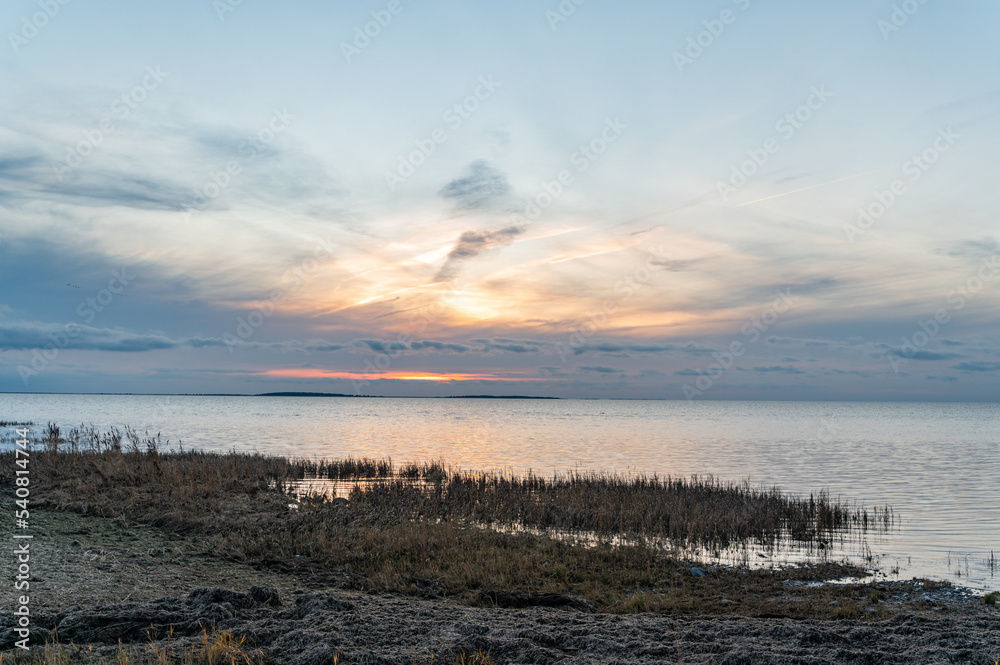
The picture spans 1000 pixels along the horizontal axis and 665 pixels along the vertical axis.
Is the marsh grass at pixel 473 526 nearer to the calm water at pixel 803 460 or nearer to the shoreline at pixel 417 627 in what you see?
the shoreline at pixel 417 627

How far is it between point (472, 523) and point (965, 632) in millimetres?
12839

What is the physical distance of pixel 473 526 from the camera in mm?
17922

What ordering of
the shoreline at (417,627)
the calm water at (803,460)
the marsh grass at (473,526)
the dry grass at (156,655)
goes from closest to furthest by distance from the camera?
the dry grass at (156,655)
the shoreline at (417,627)
the marsh grass at (473,526)
the calm water at (803,460)

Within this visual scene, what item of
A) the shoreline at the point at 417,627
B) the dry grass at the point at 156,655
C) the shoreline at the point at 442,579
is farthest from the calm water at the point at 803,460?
the dry grass at the point at 156,655

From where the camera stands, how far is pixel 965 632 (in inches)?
341

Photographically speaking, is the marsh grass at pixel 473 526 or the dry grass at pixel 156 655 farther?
the marsh grass at pixel 473 526

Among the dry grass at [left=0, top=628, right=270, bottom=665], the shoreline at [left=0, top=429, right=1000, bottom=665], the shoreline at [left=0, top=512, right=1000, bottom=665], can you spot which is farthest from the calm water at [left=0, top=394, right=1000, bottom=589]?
the dry grass at [left=0, top=628, right=270, bottom=665]

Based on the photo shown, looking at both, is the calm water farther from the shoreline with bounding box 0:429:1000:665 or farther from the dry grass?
the dry grass

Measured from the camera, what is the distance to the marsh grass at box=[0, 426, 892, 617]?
1210 cm

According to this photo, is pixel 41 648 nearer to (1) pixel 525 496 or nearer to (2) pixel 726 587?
(2) pixel 726 587

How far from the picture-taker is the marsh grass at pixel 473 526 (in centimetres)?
1210

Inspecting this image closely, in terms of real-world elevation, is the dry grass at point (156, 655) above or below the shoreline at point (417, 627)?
above

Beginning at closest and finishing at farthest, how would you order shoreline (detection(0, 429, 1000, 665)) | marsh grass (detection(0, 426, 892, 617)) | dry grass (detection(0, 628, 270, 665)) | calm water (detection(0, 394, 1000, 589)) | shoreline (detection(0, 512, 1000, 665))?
dry grass (detection(0, 628, 270, 665)) < shoreline (detection(0, 512, 1000, 665)) < shoreline (detection(0, 429, 1000, 665)) < marsh grass (detection(0, 426, 892, 617)) < calm water (detection(0, 394, 1000, 589))

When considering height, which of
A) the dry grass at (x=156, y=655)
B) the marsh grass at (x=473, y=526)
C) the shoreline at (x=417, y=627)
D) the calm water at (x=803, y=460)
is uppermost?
the dry grass at (x=156, y=655)
